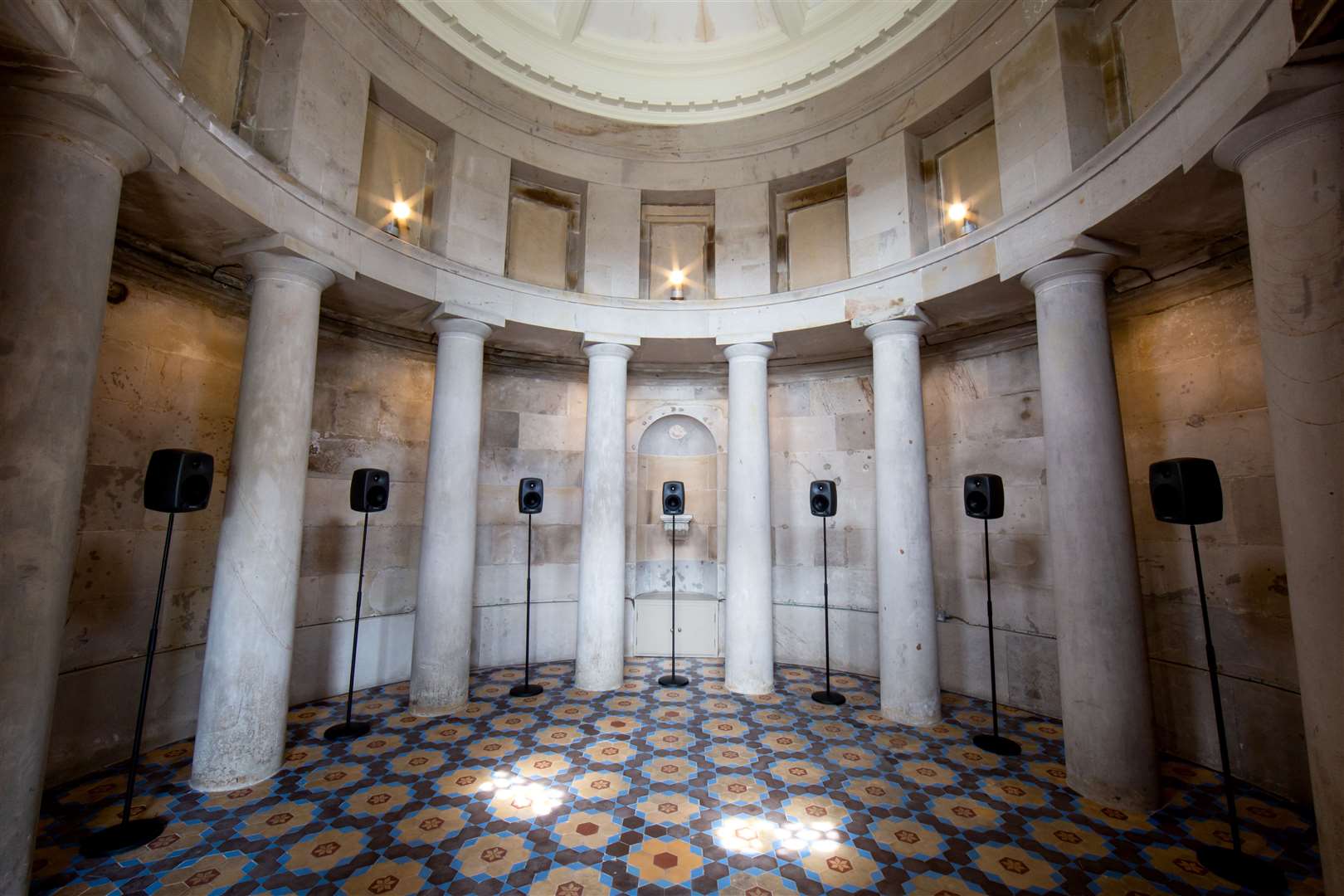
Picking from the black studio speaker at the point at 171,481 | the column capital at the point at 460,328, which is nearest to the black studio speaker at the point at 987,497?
the column capital at the point at 460,328

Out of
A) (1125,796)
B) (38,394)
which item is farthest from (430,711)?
(1125,796)

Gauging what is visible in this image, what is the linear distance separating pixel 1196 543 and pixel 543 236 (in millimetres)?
6758

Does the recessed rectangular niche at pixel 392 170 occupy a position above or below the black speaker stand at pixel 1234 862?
above

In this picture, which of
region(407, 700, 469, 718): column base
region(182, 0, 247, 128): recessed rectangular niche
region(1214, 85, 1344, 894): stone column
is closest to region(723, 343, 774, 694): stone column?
region(407, 700, 469, 718): column base

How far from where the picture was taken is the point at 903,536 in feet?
18.5

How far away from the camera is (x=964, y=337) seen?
6.54 m

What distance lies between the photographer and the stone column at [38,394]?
2.64 m

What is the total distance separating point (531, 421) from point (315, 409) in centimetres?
254

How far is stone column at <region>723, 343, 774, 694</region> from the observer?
251 inches

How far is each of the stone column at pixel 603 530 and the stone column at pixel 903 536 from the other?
9.24ft

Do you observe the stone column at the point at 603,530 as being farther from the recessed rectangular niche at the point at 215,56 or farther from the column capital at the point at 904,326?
the recessed rectangular niche at the point at 215,56

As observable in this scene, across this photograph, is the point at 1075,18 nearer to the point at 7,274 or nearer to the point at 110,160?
the point at 110,160

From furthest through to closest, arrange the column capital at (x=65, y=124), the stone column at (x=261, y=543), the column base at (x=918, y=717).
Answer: the column base at (x=918, y=717), the stone column at (x=261, y=543), the column capital at (x=65, y=124)

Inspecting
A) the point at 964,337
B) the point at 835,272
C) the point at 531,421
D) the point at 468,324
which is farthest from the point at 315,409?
the point at 964,337
